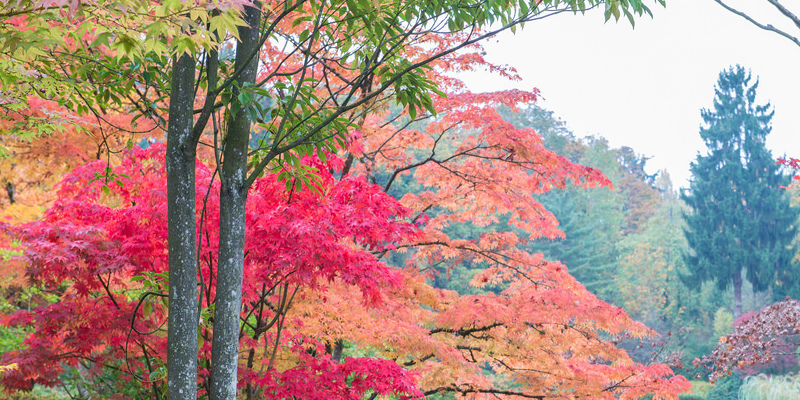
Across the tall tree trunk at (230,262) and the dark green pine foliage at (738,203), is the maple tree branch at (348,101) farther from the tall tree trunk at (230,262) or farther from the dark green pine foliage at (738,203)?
the dark green pine foliage at (738,203)

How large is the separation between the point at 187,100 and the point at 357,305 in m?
2.81

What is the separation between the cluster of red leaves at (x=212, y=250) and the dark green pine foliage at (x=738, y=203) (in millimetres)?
19681

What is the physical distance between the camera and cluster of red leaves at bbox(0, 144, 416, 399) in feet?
10.4

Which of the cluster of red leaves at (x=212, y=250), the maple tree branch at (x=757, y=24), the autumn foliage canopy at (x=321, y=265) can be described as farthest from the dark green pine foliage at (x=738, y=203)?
the maple tree branch at (x=757, y=24)

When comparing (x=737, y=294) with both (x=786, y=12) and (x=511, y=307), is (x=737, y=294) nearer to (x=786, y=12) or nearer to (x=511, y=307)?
(x=511, y=307)

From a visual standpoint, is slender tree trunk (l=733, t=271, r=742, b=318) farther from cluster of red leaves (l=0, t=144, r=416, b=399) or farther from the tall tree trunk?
the tall tree trunk

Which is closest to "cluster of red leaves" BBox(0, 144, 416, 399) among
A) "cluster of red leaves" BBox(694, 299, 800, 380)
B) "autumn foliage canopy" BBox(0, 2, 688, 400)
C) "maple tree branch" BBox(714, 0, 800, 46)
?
"autumn foliage canopy" BBox(0, 2, 688, 400)

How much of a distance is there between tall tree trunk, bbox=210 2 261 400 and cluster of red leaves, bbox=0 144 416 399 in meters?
0.54

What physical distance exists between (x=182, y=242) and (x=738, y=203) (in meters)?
23.1

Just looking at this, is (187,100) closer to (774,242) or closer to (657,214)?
(774,242)

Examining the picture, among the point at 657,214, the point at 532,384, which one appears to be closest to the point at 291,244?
the point at 532,384

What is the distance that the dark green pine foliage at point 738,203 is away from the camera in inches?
771

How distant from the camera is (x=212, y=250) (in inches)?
128

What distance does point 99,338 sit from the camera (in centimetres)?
368
